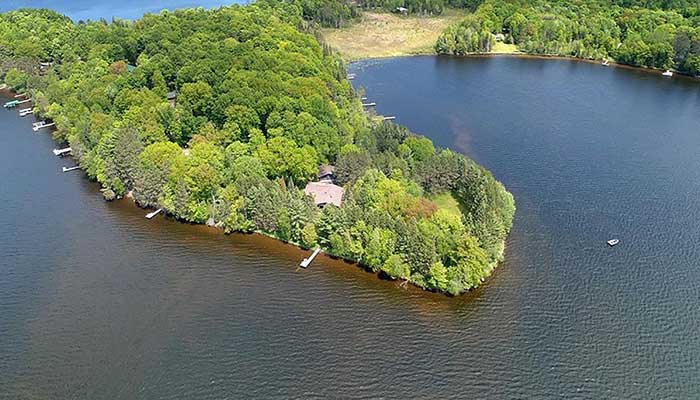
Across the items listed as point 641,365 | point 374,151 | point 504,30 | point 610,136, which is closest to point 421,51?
point 504,30

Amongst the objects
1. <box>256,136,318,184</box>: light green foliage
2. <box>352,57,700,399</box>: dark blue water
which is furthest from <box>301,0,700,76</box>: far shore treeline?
<box>256,136,318,184</box>: light green foliage

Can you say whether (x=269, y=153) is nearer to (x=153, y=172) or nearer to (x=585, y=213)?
(x=153, y=172)

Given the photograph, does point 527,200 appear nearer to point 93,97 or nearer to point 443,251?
point 443,251

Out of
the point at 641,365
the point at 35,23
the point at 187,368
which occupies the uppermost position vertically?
the point at 35,23

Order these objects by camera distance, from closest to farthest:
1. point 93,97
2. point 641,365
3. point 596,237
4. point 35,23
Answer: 1. point 641,365
2. point 596,237
3. point 93,97
4. point 35,23

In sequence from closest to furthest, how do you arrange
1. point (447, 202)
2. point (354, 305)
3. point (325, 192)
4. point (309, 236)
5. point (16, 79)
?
point (354, 305), point (309, 236), point (325, 192), point (447, 202), point (16, 79)

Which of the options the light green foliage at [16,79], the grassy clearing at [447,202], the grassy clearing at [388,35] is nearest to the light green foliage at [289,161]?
the grassy clearing at [447,202]

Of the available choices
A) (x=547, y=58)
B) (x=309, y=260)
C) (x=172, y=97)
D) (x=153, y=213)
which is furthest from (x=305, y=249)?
(x=547, y=58)
